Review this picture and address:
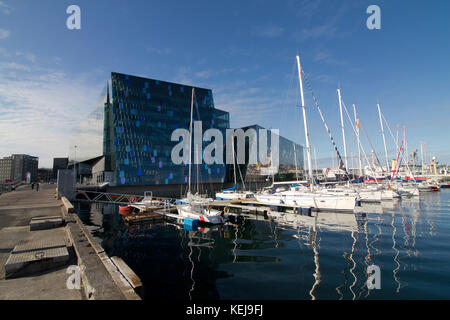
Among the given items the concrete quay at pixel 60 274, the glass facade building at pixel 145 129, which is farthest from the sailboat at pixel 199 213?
the glass facade building at pixel 145 129

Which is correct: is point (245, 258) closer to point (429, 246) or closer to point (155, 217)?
point (429, 246)

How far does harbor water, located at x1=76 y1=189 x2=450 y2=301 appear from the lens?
947 centimetres

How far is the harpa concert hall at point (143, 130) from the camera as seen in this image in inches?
2482

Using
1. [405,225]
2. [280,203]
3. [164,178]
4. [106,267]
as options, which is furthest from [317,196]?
[164,178]

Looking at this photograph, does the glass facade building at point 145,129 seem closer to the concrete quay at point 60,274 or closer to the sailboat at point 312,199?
the sailboat at point 312,199

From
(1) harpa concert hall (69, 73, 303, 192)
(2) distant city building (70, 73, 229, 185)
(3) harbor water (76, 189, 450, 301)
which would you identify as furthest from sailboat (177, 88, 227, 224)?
(2) distant city building (70, 73, 229, 185)

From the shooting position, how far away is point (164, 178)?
223ft

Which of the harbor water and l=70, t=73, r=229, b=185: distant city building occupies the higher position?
l=70, t=73, r=229, b=185: distant city building

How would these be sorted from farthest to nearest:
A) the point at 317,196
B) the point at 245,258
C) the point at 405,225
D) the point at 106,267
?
the point at 317,196 < the point at 405,225 < the point at 245,258 < the point at 106,267

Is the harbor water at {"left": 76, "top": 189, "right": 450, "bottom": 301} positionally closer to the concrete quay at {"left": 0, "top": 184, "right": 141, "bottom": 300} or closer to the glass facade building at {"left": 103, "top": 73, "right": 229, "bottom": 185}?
the concrete quay at {"left": 0, "top": 184, "right": 141, "bottom": 300}

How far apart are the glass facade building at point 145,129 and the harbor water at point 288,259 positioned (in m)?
42.4

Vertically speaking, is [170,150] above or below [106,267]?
above

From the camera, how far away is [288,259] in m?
13.3

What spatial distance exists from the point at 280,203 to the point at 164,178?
42.4m
